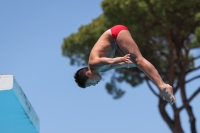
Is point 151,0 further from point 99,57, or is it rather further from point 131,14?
point 99,57

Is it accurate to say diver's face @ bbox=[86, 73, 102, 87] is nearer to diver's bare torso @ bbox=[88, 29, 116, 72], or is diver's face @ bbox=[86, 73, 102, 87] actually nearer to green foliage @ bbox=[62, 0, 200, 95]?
diver's bare torso @ bbox=[88, 29, 116, 72]

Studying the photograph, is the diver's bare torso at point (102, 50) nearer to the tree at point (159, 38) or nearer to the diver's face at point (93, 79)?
the diver's face at point (93, 79)

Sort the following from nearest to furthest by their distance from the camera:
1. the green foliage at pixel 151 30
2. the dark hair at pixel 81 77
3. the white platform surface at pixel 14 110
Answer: the dark hair at pixel 81 77
the white platform surface at pixel 14 110
the green foliage at pixel 151 30

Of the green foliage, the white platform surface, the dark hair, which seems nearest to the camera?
the dark hair

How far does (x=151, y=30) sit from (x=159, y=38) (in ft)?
3.96

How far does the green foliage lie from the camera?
18.6m

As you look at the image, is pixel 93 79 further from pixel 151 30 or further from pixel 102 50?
pixel 151 30

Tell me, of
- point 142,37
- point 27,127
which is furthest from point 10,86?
point 142,37

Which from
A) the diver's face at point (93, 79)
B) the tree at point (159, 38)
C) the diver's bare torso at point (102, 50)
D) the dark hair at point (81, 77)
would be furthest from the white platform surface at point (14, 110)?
the tree at point (159, 38)

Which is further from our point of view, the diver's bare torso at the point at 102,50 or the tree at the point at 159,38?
the tree at the point at 159,38

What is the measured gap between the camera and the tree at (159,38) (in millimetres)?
18636

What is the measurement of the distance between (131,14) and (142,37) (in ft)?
5.43

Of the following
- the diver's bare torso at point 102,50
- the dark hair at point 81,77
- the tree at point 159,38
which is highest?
the tree at point 159,38

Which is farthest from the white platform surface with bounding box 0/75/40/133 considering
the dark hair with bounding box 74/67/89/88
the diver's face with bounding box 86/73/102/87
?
the diver's face with bounding box 86/73/102/87
